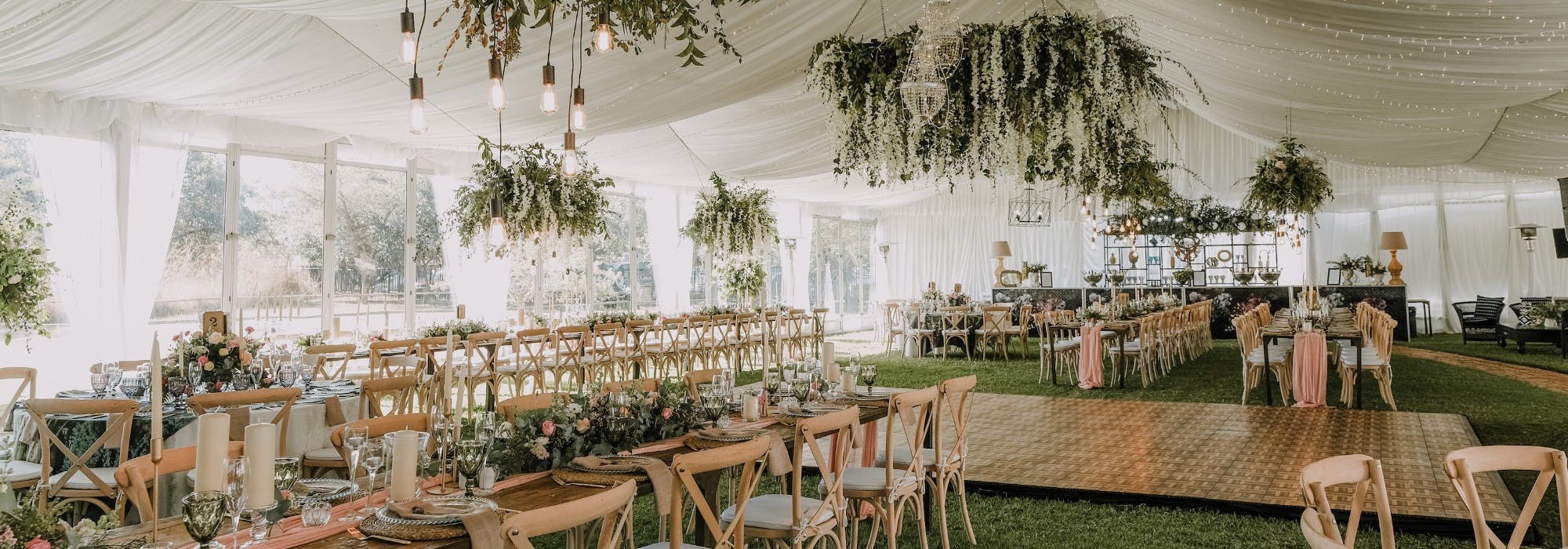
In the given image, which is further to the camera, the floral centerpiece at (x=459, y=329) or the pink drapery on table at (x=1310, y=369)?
the floral centerpiece at (x=459, y=329)

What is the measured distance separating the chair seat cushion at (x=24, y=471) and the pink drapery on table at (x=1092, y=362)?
28.8 ft

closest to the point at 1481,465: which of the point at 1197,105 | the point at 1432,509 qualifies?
the point at 1432,509

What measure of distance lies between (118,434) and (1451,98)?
854 centimetres

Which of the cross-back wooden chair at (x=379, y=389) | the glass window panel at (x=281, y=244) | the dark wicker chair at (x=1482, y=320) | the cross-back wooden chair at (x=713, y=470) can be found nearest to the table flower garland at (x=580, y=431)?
the cross-back wooden chair at (x=713, y=470)

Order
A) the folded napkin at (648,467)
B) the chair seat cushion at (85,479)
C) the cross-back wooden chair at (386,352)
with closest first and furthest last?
the folded napkin at (648,467)
the chair seat cushion at (85,479)
the cross-back wooden chair at (386,352)

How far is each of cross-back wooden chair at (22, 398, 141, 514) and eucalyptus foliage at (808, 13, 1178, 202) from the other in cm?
395

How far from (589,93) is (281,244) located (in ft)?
15.1

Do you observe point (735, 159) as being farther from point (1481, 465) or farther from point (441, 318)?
point (1481, 465)

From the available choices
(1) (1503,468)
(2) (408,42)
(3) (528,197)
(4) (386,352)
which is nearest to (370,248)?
(4) (386,352)

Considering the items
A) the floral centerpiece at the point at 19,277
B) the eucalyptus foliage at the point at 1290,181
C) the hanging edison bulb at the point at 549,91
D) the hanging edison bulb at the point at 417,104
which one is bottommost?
the floral centerpiece at the point at 19,277

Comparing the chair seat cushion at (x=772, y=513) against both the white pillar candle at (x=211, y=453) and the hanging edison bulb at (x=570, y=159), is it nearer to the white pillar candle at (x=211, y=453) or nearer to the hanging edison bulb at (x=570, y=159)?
the white pillar candle at (x=211, y=453)

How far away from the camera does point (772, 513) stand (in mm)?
3352

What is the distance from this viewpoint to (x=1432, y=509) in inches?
176

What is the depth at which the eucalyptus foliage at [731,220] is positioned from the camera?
11.2 metres
